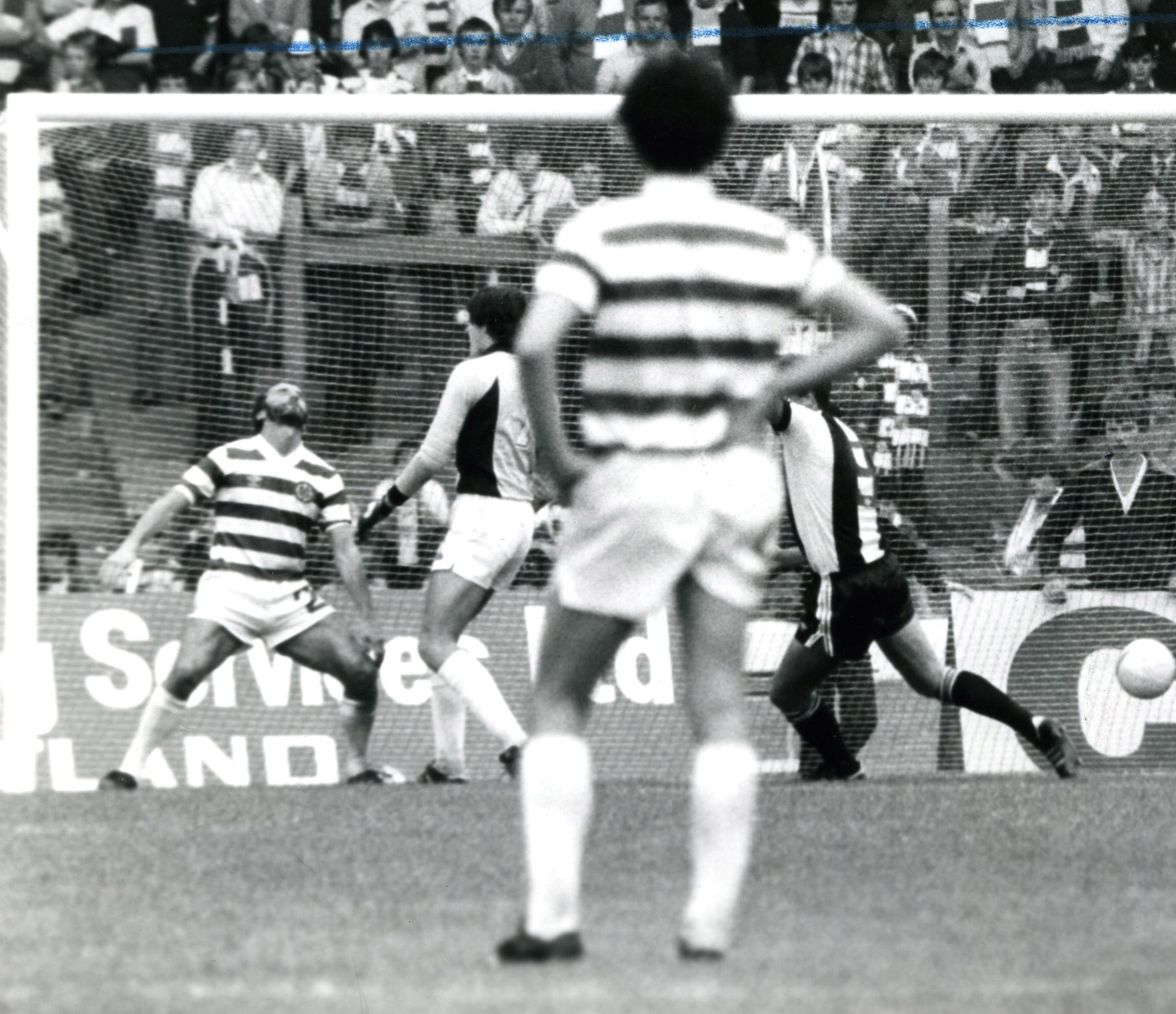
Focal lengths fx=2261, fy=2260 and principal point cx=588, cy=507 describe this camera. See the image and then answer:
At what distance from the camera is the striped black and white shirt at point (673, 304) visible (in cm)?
465

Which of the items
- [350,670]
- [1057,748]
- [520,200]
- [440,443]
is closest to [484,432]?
[440,443]

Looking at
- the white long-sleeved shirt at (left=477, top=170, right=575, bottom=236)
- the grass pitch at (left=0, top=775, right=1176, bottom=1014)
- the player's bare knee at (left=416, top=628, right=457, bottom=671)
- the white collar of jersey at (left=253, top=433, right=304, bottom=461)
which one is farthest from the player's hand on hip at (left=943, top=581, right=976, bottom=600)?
the white collar of jersey at (left=253, top=433, right=304, bottom=461)

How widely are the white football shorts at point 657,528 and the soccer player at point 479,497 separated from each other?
16.6ft

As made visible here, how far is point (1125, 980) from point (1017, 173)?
7384mm

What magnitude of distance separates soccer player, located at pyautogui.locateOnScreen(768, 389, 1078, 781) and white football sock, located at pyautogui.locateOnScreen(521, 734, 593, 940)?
531 centimetres

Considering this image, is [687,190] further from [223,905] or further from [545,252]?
[545,252]

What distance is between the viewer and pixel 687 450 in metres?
4.70

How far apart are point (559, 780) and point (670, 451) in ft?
2.35

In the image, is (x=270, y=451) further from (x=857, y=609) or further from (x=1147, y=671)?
(x=1147, y=671)

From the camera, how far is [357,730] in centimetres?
1045

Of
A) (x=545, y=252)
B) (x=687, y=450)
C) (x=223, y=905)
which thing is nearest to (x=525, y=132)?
(x=545, y=252)

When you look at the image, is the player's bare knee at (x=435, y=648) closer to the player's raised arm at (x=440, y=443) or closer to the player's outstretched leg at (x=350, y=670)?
the player's outstretched leg at (x=350, y=670)

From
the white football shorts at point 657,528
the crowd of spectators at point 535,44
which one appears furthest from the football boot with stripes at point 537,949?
the crowd of spectators at point 535,44

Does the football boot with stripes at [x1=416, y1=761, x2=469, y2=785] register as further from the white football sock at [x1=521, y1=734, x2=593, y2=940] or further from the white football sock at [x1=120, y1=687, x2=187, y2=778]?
the white football sock at [x1=521, y1=734, x2=593, y2=940]
